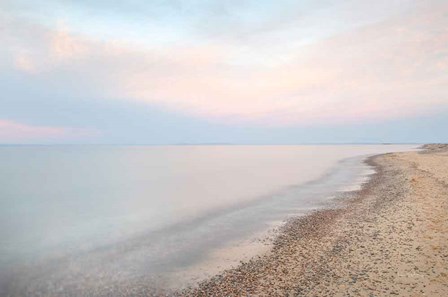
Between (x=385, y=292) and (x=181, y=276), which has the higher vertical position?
(x=385, y=292)

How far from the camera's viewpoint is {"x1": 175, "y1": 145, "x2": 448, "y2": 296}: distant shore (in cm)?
1214

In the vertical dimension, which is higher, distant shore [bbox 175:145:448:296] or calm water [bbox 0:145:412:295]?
distant shore [bbox 175:145:448:296]

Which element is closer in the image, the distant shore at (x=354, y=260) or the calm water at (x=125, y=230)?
the distant shore at (x=354, y=260)

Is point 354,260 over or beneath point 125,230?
over

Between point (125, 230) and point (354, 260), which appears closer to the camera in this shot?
point (354, 260)

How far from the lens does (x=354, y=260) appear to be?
48.2ft

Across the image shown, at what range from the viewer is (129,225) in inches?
1152

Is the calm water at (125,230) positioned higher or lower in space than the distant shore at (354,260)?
lower

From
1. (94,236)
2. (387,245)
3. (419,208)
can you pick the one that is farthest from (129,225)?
(419,208)

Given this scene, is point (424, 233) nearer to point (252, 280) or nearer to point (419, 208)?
point (419, 208)

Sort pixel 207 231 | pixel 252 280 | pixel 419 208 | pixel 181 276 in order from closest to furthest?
pixel 252 280 → pixel 181 276 → pixel 419 208 → pixel 207 231

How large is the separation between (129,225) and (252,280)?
59.8ft

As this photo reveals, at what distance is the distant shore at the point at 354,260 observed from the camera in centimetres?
1214

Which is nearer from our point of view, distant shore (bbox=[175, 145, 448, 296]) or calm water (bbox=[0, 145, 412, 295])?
distant shore (bbox=[175, 145, 448, 296])
